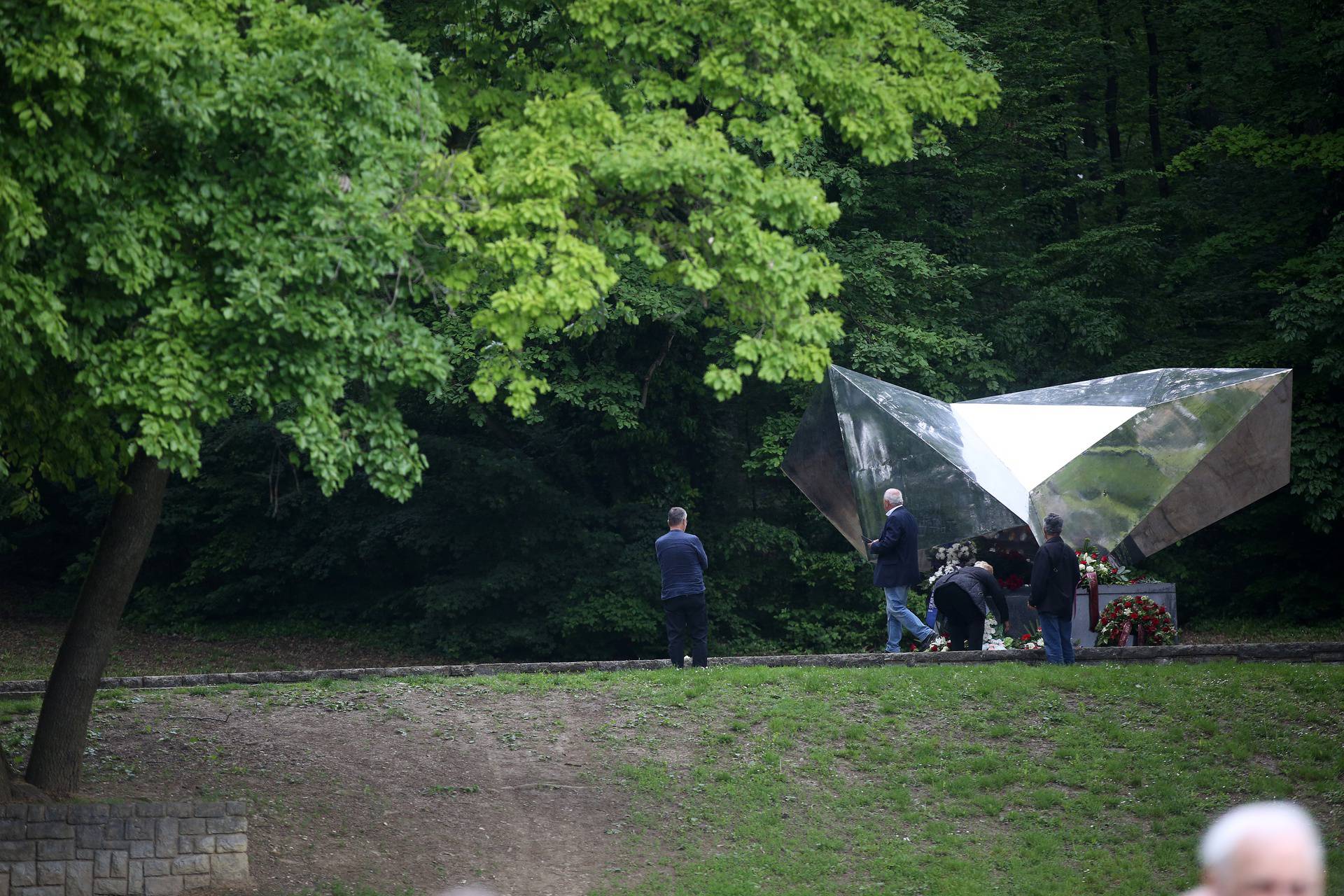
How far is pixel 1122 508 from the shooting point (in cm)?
1825

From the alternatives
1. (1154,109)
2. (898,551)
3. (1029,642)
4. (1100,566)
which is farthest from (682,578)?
(1154,109)

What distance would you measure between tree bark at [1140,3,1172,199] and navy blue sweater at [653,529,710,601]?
63.6 ft

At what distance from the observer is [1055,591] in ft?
48.5

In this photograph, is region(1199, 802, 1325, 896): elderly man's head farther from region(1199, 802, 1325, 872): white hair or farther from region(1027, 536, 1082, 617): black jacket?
region(1027, 536, 1082, 617): black jacket

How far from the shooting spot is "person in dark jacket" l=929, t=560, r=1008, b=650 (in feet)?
54.7

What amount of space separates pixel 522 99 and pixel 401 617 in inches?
822

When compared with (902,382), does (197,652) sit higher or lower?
lower

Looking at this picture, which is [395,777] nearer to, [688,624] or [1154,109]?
[688,624]

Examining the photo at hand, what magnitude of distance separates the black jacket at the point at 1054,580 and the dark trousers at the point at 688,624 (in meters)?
3.69

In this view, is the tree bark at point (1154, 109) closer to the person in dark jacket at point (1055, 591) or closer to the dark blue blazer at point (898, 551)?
the dark blue blazer at point (898, 551)

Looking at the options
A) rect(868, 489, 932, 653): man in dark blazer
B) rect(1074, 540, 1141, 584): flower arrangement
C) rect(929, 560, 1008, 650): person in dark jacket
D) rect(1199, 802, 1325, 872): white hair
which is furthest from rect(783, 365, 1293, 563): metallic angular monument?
rect(1199, 802, 1325, 872): white hair

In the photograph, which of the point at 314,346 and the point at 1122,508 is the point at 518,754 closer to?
the point at 314,346

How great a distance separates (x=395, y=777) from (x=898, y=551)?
6.93 metres

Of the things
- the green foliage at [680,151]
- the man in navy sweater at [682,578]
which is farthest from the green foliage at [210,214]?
the man in navy sweater at [682,578]
